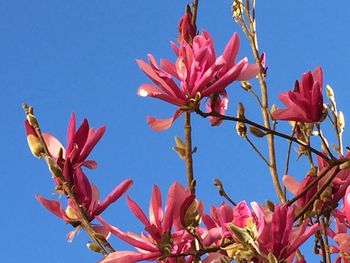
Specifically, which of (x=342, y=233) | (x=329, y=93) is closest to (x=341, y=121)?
(x=329, y=93)

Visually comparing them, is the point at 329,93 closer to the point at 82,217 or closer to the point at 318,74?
the point at 318,74

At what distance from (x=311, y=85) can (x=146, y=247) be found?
0.46 meters

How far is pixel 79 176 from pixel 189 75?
27cm

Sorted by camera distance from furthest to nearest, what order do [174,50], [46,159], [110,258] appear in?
[174,50]
[46,159]
[110,258]

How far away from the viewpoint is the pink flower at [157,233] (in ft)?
3.85

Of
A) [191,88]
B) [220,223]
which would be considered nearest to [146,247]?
[220,223]

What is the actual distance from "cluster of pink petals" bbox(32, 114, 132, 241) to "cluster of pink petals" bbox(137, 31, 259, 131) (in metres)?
0.12

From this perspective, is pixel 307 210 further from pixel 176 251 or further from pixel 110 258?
pixel 110 258

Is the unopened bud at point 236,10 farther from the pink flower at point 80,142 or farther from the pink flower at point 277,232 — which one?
the pink flower at point 277,232

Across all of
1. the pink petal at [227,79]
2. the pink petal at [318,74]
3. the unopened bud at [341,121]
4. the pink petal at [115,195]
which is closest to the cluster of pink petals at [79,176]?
the pink petal at [115,195]

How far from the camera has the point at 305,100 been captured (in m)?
1.37

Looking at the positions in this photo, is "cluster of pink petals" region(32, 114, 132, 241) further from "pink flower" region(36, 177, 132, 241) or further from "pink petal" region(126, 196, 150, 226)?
"pink petal" region(126, 196, 150, 226)

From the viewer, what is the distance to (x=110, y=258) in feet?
3.84

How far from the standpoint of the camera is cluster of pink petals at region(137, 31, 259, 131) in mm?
1302
